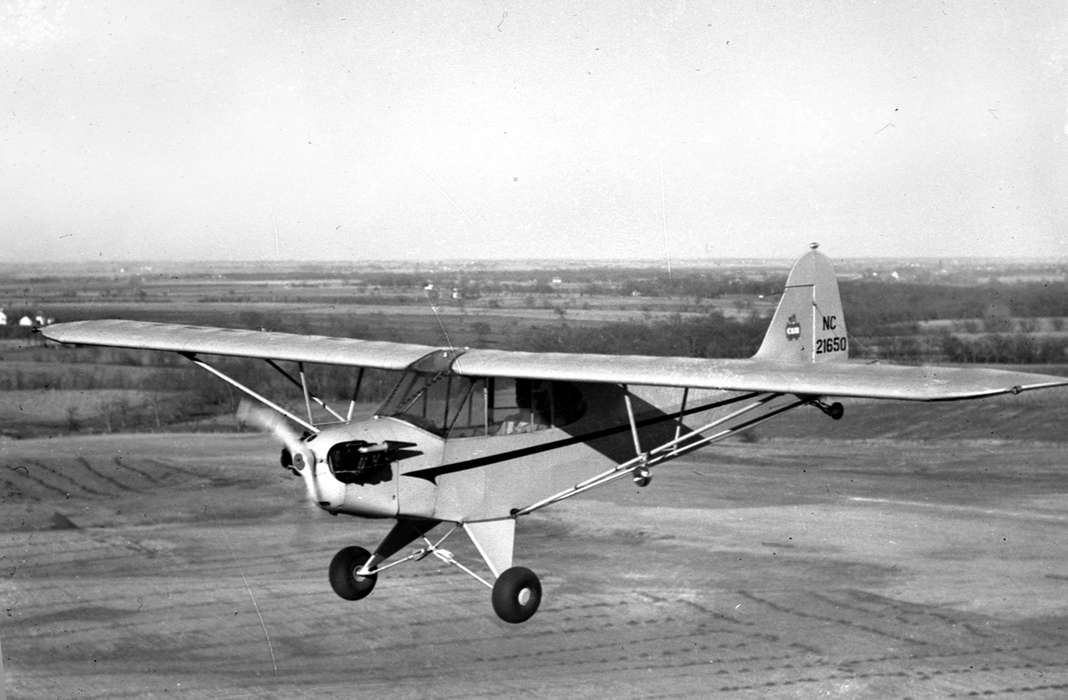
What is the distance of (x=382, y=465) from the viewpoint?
12.8 meters

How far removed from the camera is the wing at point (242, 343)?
564 inches

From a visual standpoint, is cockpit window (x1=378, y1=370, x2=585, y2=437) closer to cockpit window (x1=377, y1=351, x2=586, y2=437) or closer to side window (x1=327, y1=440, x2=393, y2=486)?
cockpit window (x1=377, y1=351, x2=586, y2=437)

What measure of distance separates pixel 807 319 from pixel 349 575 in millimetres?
8140

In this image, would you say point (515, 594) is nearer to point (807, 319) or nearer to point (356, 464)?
point (356, 464)

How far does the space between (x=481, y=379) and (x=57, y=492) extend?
2174 cm

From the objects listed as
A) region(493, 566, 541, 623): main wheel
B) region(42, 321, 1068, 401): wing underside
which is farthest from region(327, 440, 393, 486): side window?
region(493, 566, 541, 623): main wheel

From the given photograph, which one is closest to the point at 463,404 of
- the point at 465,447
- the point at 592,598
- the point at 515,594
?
the point at 465,447

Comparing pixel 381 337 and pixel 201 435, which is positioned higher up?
pixel 381 337

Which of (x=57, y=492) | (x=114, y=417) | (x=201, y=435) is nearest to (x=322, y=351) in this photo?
(x=57, y=492)

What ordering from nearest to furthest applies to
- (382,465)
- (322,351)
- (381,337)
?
(382,465)
(322,351)
(381,337)

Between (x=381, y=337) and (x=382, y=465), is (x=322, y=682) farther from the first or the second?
(x=381, y=337)

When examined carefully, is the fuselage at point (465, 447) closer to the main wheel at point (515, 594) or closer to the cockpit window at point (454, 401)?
the cockpit window at point (454, 401)

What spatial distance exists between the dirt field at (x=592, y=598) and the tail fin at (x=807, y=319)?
4.11 m

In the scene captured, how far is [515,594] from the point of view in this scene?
13477 mm
